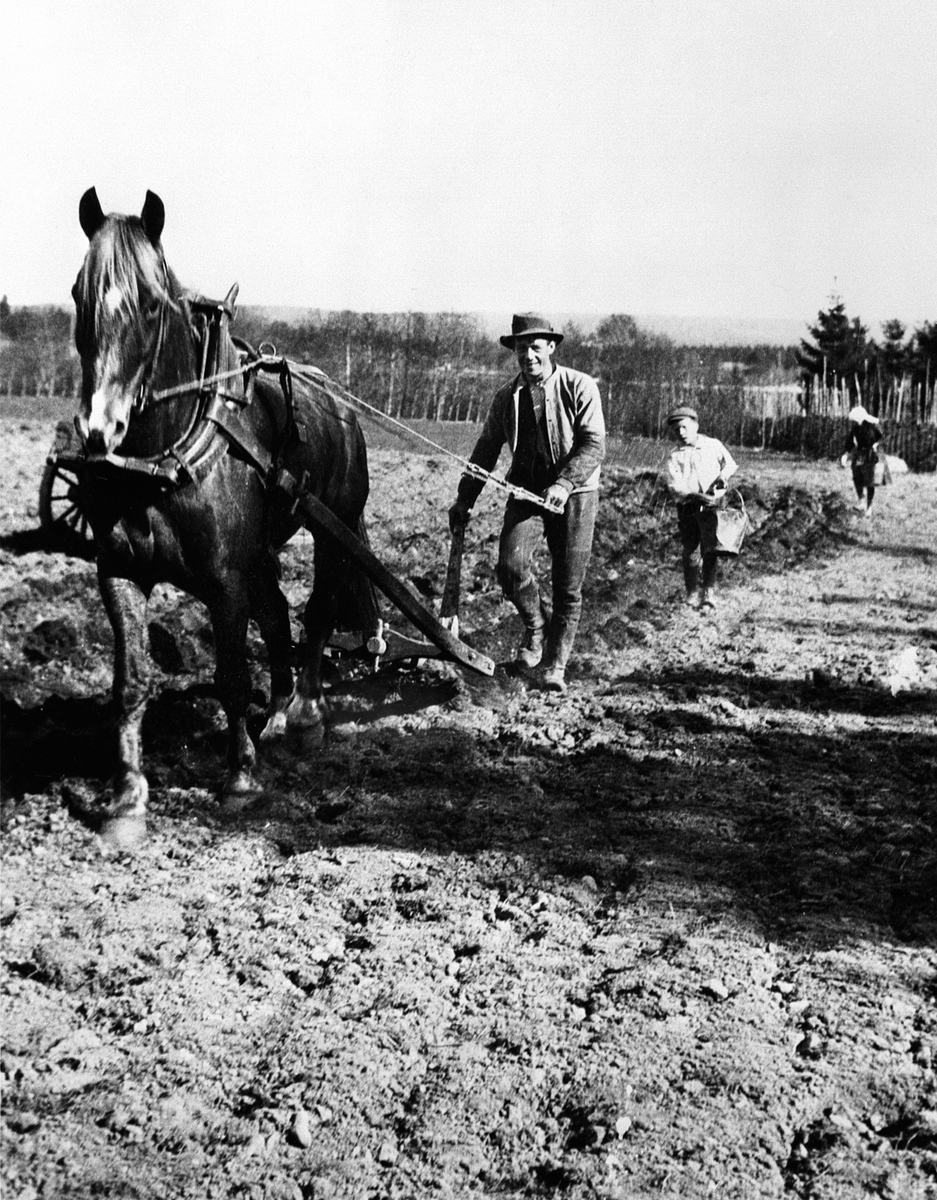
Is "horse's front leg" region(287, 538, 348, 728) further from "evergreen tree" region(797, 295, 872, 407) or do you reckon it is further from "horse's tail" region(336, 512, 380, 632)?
"evergreen tree" region(797, 295, 872, 407)

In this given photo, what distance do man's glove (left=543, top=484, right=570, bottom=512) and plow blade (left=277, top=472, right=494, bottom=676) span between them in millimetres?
901

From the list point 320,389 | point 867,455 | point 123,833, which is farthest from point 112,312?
point 867,455

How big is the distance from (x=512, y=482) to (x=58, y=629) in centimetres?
282

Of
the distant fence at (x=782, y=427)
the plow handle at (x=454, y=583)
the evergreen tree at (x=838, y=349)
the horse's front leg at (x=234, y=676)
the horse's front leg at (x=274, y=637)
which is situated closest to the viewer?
the horse's front leg at (x=234, y=676)

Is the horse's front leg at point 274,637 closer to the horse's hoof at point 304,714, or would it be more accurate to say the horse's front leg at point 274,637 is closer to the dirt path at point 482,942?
the horse's hoof at point 304,714

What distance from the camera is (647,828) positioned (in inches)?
176

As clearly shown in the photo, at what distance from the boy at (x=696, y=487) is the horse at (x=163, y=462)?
4421 millimetres

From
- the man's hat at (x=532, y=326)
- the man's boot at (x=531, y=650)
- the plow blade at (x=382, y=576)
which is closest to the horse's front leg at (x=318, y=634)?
the plow blade at (x=382, y=576)

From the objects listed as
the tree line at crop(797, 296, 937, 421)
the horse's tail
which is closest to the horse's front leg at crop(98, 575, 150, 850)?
the horse's tail

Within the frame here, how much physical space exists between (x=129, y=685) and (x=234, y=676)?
408 mm

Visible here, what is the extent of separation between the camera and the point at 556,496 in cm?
614

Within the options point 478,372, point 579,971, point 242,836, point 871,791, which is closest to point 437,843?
point 242,836

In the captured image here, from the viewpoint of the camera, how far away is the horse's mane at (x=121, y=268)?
3.80 metres

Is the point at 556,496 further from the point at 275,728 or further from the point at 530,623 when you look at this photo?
the point at 275,728
